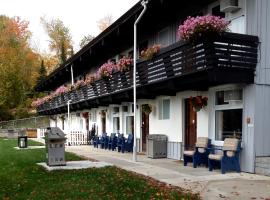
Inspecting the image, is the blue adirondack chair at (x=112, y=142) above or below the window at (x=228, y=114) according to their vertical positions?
below

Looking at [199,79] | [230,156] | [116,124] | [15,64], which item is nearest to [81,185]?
[230,156]

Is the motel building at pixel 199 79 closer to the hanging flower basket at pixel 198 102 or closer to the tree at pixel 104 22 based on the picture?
the hanging flower basket at pixel 198 102

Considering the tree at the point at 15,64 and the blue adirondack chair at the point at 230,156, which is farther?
the tree at the point at 15,64

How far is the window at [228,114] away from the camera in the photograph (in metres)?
12.0

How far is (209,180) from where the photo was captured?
33.3 ft

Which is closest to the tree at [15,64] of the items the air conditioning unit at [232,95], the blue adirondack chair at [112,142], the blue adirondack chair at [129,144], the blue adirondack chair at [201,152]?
the blue adirondack chair at [112,142]

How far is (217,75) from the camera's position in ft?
35.9

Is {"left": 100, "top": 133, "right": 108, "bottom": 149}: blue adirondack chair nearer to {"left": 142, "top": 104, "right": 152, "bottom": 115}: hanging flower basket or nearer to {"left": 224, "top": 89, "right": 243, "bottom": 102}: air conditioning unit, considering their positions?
{"left": 142, "top": 104, "right": 152, "bottom": 115}: hanging flower basket

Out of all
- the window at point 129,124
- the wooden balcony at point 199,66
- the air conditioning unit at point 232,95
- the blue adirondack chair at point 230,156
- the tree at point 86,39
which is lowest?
the blue adirondack chair at point 230,156

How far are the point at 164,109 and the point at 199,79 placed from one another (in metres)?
5.28

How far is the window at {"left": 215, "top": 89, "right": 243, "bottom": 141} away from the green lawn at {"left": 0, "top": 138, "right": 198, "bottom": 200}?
3.55 m

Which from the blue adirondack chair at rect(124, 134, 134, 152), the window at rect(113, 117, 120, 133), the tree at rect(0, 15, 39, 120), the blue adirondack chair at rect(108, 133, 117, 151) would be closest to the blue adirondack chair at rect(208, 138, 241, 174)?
the blue adirondack chair at rect(124, 134, 134, 152)

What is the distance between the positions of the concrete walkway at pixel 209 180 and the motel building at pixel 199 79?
1.12 m

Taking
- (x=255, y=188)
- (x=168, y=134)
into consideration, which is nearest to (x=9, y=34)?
(x=168, y=134)
